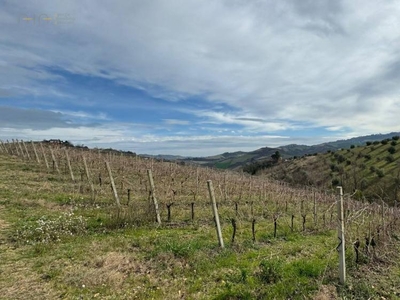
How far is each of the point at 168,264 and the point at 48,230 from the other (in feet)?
13.1

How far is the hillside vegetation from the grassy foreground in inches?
950

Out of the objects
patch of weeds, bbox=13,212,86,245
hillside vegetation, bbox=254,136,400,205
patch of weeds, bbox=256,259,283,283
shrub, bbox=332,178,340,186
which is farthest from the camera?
shrub, bbox=332,178,340,186

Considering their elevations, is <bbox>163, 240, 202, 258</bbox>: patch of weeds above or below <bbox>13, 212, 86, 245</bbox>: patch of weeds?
below

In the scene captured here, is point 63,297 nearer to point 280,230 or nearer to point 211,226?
point 211,226

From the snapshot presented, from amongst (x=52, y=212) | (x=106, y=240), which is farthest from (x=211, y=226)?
(x=52, y=212)

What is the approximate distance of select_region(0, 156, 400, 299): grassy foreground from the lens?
16.4 ft

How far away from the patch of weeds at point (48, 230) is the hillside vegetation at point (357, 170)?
2747 centimetres

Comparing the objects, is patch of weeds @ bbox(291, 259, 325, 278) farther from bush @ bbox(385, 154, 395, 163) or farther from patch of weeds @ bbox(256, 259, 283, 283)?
bush @ bbox(385, 154, 395, 163)

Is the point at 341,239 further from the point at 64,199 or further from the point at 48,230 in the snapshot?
the point at 64,199

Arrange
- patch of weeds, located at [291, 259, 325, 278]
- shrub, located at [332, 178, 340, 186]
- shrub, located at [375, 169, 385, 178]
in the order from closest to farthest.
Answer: patch of weeds, located at [291, 259, 325, 278]
shrub, located at [375, 169, 385, 178]
shrub, located at [332, 178, 340, 186]

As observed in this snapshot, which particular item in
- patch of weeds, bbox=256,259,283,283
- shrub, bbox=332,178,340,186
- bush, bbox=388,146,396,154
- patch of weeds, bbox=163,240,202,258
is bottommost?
shrub, bbox=332,178,340,186

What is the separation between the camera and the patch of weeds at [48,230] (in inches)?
285

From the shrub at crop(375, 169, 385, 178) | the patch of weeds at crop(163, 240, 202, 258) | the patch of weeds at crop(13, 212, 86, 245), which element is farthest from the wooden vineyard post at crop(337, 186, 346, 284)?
the shrub at crop(375, 169, 385, 178)

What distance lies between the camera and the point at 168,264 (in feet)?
20.0
